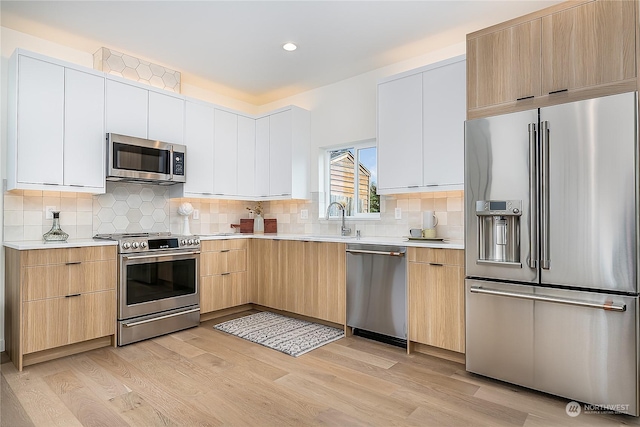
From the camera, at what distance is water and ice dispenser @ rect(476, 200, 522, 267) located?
2.36m

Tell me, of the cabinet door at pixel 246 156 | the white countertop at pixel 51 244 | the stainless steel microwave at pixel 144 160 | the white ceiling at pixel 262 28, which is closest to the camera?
the white countertop at pixel 51 244

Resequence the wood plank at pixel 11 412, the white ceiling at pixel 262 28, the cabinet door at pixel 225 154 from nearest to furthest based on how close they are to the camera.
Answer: the wood plank at pixel 11 412, the white ceiling at pixel 262 28, the cabinet door at pixel 225 154

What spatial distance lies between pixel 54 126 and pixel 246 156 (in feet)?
6.59

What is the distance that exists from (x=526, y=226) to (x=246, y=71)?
125 inches

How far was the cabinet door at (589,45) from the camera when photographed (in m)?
2.08

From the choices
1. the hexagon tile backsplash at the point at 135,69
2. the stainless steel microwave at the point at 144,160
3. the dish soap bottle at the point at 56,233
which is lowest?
the dish soap bottle at the point at 56,233

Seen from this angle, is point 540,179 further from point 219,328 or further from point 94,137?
point 94,137

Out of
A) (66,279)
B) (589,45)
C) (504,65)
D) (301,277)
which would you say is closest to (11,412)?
(66,279)

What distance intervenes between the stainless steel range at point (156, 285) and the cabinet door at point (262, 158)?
119cm

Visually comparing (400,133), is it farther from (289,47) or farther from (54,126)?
(54,126)

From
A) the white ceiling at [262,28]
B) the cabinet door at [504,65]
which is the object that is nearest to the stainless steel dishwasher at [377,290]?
the cabinet door at [504,65]

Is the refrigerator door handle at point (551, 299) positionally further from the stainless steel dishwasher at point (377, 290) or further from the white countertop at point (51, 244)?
the white countertop at point (51, 244)

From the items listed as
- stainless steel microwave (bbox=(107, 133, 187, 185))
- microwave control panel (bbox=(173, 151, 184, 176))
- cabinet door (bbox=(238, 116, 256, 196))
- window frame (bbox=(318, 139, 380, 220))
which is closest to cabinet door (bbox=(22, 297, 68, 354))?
stainless steel microwave (bbox=(107, 133, 187, 185))

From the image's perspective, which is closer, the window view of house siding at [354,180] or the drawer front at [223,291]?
the drawer front at [223,291]
